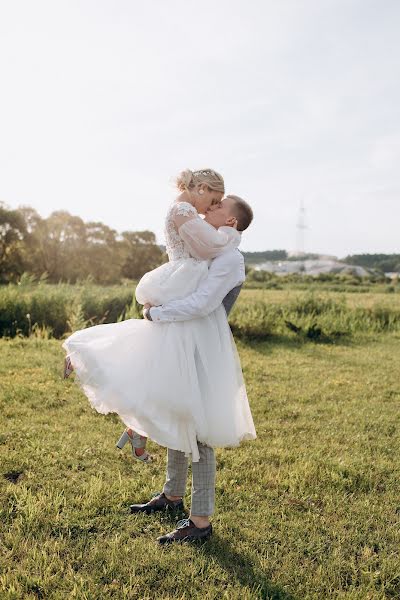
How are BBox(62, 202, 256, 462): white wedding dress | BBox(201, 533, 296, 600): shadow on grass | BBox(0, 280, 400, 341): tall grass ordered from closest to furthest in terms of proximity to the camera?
BBox(201, 533, 296, 600): shadow on grass → BBox(62, 202, 256, 462): white wedding dress → BBox(0, 280, 400, 341): tall grass

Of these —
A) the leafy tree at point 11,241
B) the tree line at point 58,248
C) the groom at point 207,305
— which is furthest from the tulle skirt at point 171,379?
the leafy tree at point 11,241

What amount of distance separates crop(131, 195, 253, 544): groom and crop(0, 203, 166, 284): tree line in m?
26.5

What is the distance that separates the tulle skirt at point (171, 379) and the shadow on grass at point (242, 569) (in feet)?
1.89

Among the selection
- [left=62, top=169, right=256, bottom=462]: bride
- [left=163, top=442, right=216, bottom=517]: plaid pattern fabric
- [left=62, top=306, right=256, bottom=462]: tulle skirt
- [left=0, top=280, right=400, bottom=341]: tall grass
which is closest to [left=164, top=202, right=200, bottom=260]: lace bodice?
[left=62, top=169, right=256, bottom=462]: bride

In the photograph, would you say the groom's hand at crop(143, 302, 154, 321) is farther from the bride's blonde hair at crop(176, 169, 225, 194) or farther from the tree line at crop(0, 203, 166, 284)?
the tree line at crop(0, 203, 166, 284)

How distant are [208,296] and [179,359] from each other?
1.27 feet

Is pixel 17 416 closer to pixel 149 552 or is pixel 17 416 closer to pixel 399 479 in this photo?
pixel 149 552

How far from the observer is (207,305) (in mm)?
3186

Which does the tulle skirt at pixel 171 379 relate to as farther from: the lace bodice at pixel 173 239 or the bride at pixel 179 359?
the lace bodice at pixel 173 239

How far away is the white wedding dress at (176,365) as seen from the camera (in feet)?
10.3

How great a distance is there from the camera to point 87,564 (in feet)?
10.2

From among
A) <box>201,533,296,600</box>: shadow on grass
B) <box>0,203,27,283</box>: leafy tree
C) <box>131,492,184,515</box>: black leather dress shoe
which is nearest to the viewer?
<box>201,533,296,600</box>: shadow on grass

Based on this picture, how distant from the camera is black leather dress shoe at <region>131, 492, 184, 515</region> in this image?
3.77 meters

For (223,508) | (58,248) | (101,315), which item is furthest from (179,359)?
(58,248)
